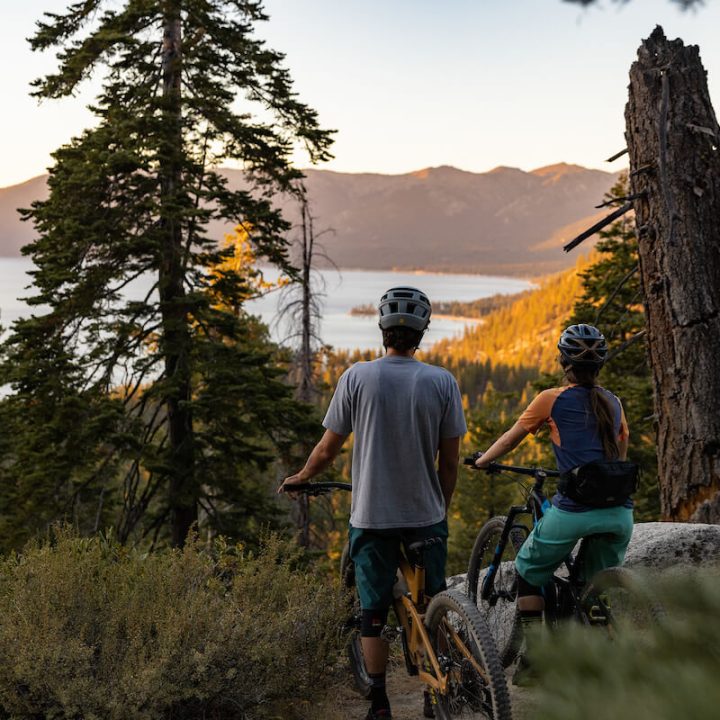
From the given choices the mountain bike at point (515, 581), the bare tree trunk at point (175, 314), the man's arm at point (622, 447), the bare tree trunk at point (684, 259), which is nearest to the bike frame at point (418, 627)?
the mountain bike at point (515, 581)

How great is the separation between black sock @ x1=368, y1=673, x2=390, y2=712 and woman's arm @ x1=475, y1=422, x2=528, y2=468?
137 cm

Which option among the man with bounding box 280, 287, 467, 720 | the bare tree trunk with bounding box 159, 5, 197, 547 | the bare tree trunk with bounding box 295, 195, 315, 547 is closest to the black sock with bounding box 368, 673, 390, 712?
the man with bounding box 280, 287, 467, 720

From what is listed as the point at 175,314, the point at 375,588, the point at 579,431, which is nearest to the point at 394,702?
the point at 375,588

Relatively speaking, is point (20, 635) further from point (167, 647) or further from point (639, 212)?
point (639, 212)

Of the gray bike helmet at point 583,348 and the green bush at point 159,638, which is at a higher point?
the gray bike helmet at point 583,348

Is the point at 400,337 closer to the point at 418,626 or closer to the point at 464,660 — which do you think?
the point at 418,626

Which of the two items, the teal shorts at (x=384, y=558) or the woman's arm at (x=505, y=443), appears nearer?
the teal shorts at (x=384, y=558)

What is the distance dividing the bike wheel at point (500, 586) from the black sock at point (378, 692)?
3.57 ft

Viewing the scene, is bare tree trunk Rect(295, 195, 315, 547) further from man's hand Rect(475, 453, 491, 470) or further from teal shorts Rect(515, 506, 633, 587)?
teal shorts Rect(515, 506, 633, 587)

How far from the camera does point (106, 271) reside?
1406 cm

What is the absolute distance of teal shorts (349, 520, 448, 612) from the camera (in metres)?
4.01

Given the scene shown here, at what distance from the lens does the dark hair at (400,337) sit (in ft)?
12.9

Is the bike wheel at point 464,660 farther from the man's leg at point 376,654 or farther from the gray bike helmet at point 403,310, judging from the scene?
the gray bike helmet at point 403,310

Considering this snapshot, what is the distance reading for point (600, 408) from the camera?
13.5ft
